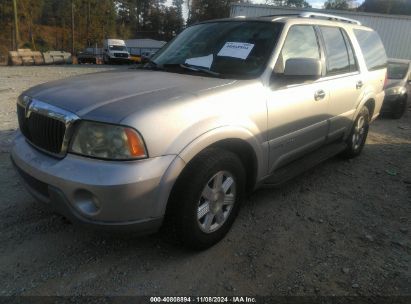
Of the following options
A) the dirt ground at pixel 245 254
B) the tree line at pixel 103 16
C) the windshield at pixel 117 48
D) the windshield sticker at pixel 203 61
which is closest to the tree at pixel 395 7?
the tree line at pixel 103 16

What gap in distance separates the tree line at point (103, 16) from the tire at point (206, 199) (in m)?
43.1

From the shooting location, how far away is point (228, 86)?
3.04 m

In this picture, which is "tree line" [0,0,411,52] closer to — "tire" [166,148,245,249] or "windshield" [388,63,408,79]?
"windshield" [388,63,408,79]

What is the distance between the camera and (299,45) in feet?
12.3

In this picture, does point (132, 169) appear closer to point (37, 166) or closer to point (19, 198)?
point (37, 166)

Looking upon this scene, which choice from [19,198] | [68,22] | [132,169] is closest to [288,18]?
[132,169]

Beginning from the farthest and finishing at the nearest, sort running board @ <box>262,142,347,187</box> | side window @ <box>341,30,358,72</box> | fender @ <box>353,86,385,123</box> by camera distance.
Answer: fender @ <box>353,86,385,123</box>
side window @ <box>341,30,358,72</box>
running board @ <box>262,142,347,187</box>

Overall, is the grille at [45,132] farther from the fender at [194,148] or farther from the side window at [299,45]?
the side window at [299,45]

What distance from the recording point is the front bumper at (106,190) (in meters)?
2.32

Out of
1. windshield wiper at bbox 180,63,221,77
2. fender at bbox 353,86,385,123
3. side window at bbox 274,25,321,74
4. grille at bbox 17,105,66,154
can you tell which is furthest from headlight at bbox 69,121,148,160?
fender at bbox 353,86,385,123

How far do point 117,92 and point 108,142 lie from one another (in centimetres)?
52

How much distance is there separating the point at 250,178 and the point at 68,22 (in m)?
62.0

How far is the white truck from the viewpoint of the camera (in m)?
38.2

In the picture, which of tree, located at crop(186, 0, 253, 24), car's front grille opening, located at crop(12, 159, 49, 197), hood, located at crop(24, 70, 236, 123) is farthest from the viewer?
tree, located at crop(186, 0, 253, 24)
